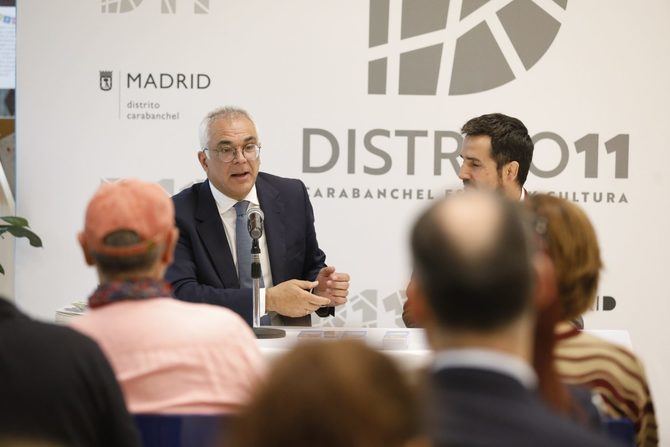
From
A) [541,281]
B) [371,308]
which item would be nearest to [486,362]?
[541,281]

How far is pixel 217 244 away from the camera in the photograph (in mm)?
4215

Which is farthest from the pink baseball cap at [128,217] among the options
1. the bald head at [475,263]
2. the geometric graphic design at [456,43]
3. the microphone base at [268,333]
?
the geometric graphic design at [456,43]

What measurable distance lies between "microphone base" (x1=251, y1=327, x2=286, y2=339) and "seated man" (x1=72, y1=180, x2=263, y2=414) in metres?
1.41

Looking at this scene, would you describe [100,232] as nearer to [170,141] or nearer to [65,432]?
[65,432]

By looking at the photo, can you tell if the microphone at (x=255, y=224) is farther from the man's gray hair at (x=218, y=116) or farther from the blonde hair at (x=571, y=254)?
the blonde hair at (x=571, y=254)

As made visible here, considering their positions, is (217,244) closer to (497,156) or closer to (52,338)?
(497,156)

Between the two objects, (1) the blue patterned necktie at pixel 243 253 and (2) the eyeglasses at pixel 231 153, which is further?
(2) the eyeglasses at pixel 231 153

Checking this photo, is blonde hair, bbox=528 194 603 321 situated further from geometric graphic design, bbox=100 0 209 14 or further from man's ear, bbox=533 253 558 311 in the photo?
geometric graphic design, bbox=100 0 209 14

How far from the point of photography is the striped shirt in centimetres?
221

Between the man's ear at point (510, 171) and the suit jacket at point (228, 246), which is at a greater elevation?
the man's ear at point (510, 171)

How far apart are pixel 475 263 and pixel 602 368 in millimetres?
985

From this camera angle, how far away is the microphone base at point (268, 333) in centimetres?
360

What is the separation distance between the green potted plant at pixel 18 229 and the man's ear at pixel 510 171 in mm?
2537

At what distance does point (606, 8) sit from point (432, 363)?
15.2 feet
